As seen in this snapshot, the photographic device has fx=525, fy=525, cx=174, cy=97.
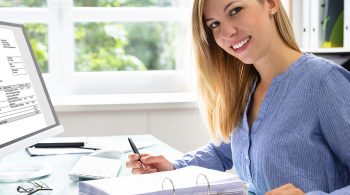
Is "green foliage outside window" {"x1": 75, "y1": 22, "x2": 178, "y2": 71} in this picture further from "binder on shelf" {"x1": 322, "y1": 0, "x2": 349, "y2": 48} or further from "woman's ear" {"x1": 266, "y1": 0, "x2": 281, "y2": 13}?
"woman's ear" {"x1": 266, "y1": 0, "x2": 281, "y2": 13}

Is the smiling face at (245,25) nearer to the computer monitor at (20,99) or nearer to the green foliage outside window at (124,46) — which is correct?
the computer monitor at (20,99)

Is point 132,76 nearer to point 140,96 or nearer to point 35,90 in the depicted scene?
point 140,96

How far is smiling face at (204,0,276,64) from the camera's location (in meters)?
1.31

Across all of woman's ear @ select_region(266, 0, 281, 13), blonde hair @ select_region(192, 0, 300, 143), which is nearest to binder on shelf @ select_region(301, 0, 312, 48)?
blonde hair @ select_region(192, 0, 300, 143)

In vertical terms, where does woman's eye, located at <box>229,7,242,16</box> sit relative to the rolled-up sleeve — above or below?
above

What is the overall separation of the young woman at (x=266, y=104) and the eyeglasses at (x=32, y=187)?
0.80 ft

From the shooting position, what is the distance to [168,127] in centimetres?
281

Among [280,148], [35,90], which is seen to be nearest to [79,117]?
A: [35,90]

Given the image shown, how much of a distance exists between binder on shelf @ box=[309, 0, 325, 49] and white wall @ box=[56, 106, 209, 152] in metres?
0.72

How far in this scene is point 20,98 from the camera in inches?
53.7

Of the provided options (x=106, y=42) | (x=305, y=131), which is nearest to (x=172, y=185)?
(x=305, y=131)

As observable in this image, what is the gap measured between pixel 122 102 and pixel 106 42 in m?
0.45

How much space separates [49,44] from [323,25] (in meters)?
1.47

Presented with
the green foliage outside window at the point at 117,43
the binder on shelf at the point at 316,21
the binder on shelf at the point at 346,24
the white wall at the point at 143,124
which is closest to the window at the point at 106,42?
the green foliage outside window at the point at 117,43
